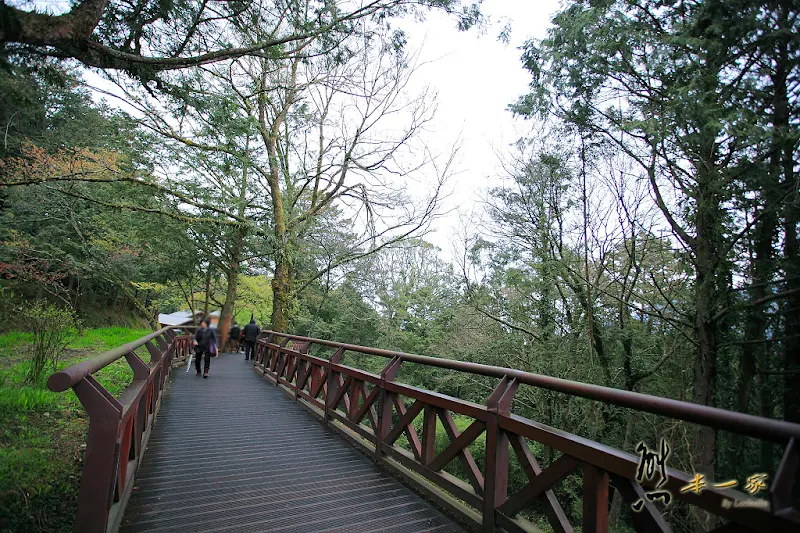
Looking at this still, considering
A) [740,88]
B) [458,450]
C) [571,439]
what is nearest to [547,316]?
[740,88]

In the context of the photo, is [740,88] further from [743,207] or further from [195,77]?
[195,77]

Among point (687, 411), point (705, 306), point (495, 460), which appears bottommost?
point (495, 460)

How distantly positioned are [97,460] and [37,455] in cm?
219

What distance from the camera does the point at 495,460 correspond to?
253 cm

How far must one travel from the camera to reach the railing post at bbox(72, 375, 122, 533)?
2102 millimetres

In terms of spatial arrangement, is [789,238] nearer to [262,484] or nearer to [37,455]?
[262,484]

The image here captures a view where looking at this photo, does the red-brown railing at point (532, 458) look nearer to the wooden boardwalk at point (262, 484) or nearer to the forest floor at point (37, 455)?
the wooden boardwalk at point (262, 484)

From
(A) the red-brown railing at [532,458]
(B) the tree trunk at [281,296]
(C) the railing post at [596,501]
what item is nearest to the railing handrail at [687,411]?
(A) the red-brown railing at [532,458]

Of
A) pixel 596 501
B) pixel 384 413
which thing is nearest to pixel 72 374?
pixel 596 501

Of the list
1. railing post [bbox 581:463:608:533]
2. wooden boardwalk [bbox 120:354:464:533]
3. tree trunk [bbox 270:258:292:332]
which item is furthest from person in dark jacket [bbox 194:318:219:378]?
railing post [bbox 581:463:608:533]

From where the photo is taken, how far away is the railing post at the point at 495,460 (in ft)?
8.29

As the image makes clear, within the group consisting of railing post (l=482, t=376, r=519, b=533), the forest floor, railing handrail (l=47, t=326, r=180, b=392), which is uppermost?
railing handrail (l=47, t=326, r=180, b=392)

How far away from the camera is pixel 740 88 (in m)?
4.53

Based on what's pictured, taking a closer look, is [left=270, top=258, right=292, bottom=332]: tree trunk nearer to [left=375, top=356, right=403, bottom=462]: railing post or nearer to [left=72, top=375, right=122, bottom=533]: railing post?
[left=375, top=356, right=403, bottom=462]: railing post
